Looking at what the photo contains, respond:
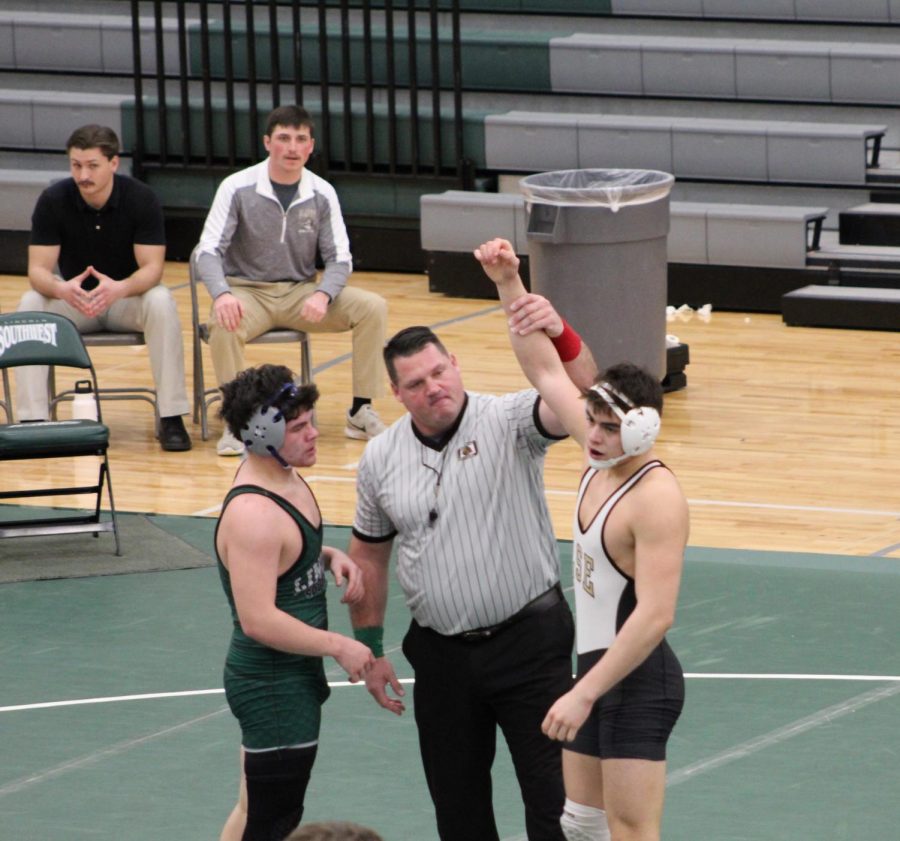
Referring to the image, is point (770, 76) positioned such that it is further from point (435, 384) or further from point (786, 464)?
point (435, 384)

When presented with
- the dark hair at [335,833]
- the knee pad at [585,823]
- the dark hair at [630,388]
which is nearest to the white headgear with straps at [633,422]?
the dark hair at [630,388]

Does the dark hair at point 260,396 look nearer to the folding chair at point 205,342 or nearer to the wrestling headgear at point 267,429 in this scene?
the wrestling headgear at point 267,429

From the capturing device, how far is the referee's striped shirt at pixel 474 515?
14.9 ft

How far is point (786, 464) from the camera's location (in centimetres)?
898

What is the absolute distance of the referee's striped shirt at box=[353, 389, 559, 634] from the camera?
14.9 ft

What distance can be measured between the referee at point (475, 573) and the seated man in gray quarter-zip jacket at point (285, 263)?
191 inches

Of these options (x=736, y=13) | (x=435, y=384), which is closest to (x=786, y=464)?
(x=435, y=384)

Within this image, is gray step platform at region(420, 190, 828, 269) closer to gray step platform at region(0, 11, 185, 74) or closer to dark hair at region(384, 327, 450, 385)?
gray step platform at region(0, 11, 185, 74)

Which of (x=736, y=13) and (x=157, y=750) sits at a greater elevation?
(x=736, y=13)

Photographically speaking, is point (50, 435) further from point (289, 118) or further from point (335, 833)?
point (335, 833)

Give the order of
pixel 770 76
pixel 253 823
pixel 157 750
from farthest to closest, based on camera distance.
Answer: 1. pixel 770 76
2. pixel 157 750
3. pixel 253 823

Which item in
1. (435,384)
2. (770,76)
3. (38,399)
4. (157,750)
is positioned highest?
(770,76)

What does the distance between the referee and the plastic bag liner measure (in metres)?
4.87

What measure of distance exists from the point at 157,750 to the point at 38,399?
3713 millimetres
